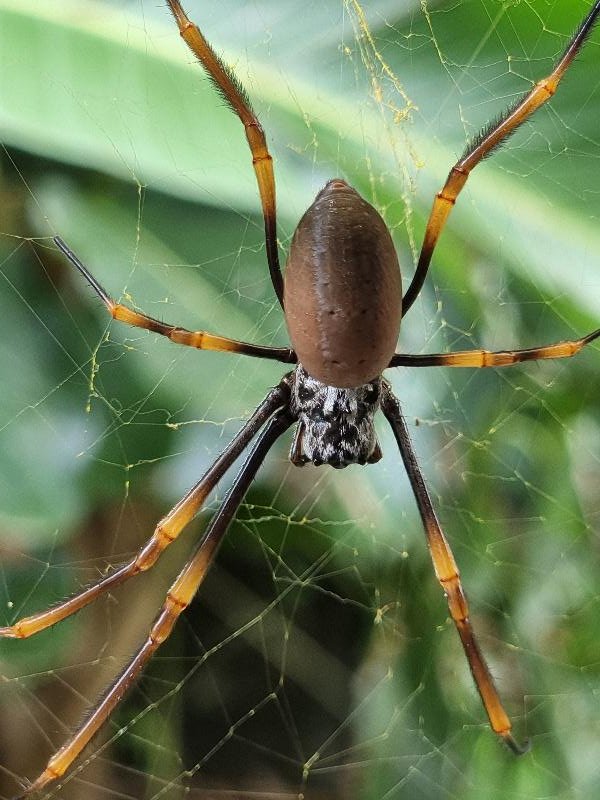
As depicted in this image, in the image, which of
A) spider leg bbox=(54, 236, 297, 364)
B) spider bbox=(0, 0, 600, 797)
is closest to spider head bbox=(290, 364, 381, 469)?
spider bbox=(0, 0, 600, 797)

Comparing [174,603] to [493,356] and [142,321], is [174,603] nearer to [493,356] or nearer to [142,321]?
[142,321]

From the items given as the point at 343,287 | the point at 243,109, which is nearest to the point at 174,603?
the point at 343,287

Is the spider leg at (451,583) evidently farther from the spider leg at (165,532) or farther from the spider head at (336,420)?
the spider leg at (165,532)

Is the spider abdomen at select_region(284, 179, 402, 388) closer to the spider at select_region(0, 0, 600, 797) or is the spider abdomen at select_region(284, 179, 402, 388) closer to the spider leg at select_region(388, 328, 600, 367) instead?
the spider at select_region(0, 0, 600, 797)

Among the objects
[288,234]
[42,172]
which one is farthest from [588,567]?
[42,172]

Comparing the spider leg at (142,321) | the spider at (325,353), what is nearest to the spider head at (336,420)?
the spider at (325,353)

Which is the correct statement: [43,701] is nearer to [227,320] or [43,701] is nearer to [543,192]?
[227,320]

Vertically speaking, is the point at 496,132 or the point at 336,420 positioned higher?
the point at 496,132
